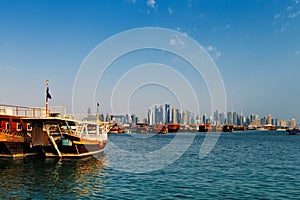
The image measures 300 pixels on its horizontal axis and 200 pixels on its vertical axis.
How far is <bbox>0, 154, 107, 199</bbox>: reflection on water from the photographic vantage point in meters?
24.5

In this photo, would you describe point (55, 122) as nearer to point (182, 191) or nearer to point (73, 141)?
point (73, 141)

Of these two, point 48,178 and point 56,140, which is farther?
point 56,140

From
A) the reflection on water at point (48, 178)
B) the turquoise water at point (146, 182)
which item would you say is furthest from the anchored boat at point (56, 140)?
the turquoise water at point (146, 182)

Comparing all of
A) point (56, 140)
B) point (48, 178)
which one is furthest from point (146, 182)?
point (56, 140)

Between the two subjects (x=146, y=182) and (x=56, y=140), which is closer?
(x=146, y=182)

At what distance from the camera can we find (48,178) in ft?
100

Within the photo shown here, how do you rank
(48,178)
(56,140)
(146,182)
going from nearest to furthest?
(146,182), (48,178), (56,140)

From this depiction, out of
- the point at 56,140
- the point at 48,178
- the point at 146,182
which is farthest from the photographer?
the point at 56,140

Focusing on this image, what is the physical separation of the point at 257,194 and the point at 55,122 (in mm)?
31694

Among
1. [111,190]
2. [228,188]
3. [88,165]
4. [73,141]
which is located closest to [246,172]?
[228,188]

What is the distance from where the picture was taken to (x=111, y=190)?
25.7 meters

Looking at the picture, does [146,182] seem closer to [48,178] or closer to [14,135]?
[48,178]

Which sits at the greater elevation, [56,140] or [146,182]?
[56,140]

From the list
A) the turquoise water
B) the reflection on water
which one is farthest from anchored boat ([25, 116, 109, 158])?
the turquoise water
